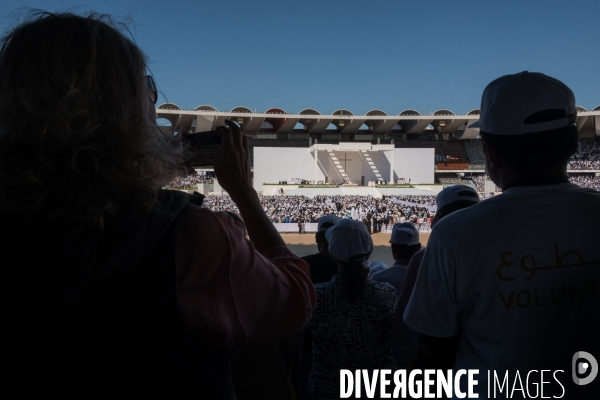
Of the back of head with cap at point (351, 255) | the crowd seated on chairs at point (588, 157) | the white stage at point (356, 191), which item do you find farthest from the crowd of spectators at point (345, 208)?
the crowd seated on chairs at point (588, 157)

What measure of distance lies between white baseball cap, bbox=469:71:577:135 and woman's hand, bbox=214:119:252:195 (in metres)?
0.74

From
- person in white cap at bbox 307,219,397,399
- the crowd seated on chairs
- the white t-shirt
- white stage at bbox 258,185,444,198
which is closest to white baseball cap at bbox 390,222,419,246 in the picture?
person in white cap at bbox 307,219,397,399

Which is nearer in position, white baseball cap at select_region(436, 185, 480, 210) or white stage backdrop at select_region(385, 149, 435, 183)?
white baseball cap at select_region(436, 185, 480, 210)

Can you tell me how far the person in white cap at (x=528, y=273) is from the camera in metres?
1.16

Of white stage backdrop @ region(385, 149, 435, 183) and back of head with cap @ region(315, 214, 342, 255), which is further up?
white stage backdrop @ region(385, 149, 435, 183)

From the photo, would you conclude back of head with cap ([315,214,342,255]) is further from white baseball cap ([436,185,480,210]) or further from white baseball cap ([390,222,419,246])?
white baseball cap ([436,185,480,210])

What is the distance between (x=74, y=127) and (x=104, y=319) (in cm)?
35

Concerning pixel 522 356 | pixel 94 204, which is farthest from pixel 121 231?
pixel 522 356

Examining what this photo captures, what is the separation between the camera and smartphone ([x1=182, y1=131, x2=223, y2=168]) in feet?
3.68

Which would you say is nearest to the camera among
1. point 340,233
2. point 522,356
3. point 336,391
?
point 522,356

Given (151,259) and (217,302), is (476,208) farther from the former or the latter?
(151,259)

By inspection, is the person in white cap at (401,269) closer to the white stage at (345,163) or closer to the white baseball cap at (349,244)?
the white baseball cap at (349,244)

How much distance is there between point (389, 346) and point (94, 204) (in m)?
1.78

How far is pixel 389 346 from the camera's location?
7.14 feet
